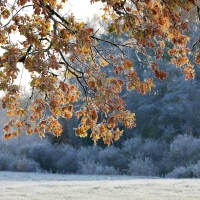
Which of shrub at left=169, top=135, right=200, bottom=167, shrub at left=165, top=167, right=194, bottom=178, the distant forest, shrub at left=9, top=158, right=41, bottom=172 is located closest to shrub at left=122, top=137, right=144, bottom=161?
the distant forest

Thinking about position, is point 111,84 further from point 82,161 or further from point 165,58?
point 165,58

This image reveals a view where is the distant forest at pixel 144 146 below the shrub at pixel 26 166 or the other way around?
the other way around

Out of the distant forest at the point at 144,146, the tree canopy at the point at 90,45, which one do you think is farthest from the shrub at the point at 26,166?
the tree canopy at the point at 90,45

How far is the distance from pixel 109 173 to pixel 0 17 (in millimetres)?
17864

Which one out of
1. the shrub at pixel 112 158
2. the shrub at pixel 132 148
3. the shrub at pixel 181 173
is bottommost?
the shrub at pixel 181 173

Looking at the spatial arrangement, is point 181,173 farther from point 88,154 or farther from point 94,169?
point 88,154

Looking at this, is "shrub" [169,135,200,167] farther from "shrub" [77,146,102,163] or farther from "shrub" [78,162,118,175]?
"shrub" [77,146,102,163]

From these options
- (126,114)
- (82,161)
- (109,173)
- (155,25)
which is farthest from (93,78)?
(82,161)

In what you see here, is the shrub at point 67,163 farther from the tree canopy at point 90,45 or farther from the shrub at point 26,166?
the tree canopy at point 90,45

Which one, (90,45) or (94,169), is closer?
(90,45)

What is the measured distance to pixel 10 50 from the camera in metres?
5.25

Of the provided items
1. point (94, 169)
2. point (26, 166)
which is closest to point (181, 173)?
point (94, 169)

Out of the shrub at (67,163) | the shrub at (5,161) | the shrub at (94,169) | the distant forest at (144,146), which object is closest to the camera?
the shrub at (94,169)

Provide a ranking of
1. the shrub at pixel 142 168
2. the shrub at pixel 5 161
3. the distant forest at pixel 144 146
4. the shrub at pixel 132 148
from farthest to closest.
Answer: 1. the shrub at pixel 5 161
2. the shrub at pixel 132 148
3. the distant forest at pixel 144 146
4. the shrub at pixel 142 168
